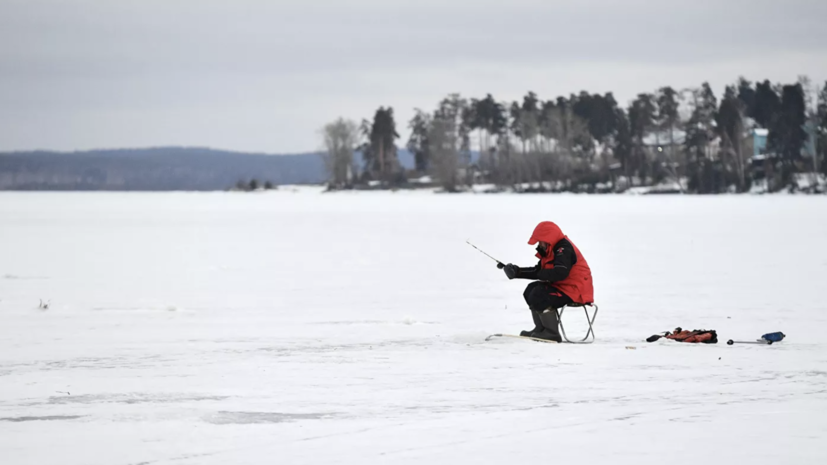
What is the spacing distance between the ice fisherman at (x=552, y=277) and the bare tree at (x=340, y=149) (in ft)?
417

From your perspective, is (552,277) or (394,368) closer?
(394,368)

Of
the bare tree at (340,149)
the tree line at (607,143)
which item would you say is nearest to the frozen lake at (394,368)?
A: the tree line at (607,143)

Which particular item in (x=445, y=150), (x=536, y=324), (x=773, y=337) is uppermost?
(x=445, y=150)

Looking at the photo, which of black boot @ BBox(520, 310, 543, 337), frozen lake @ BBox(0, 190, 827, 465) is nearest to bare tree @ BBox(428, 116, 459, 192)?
frozen lake @ BBox(0, 190, 827, 465)

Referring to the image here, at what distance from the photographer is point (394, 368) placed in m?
8.24

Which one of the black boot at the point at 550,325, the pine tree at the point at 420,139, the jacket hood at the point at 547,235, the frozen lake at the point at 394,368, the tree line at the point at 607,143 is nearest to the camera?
the frozen lake at the point at 394,368

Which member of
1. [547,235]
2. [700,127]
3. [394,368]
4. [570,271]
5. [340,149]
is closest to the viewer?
[394,368]

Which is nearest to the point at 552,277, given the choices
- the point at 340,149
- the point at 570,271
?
the point at 570,271

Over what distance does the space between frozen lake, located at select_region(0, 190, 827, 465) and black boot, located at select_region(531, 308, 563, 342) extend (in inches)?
8.7

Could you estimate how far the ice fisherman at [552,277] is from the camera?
29.3ft

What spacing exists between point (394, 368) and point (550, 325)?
180 centimetres

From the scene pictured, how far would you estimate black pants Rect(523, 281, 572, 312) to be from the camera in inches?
358

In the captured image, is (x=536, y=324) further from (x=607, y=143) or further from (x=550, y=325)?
(x=607, y=143)

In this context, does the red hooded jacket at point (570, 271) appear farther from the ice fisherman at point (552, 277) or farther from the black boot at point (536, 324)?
the black boot at point (536, 324)
